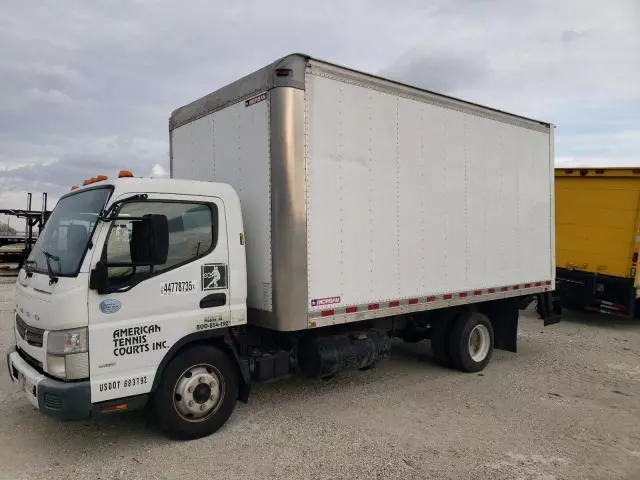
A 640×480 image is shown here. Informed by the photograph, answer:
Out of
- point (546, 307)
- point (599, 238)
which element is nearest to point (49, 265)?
point (546, 307)

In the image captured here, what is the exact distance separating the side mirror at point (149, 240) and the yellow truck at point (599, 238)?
31.8 feet

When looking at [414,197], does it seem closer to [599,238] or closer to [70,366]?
[70,366]

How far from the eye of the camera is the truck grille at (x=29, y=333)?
4266 mm

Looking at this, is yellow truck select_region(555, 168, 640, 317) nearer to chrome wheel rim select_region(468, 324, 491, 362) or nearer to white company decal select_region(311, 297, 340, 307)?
chrome wheel rim select_region(468, 324, 491, 362)

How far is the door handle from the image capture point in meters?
4.80

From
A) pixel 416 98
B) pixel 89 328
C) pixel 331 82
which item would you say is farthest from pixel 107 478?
pixel 416 98

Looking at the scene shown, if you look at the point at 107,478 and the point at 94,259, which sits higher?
the point at 94,259

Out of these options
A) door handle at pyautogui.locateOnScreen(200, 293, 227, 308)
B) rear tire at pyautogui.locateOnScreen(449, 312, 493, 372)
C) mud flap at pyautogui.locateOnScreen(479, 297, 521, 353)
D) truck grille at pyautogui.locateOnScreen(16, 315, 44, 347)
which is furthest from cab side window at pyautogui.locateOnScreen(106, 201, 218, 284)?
mud flap at pyautogui.locateOnScreen(479, 297, 521, 353)

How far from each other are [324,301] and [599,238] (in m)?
9.04

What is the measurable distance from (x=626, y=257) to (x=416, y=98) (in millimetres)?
7658

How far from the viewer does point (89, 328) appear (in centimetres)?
414

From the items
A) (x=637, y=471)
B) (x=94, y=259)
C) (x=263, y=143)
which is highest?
(x=263, y=143)

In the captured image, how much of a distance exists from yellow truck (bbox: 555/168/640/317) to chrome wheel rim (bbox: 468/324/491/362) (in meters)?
4.52

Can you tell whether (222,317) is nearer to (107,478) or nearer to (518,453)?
(107,478)
